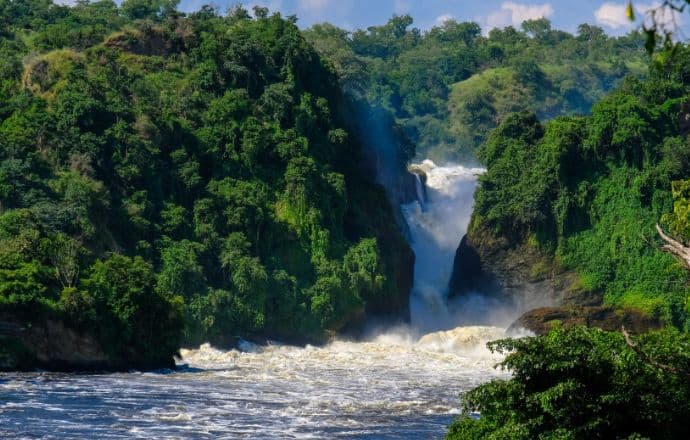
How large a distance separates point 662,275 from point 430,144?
55.4 meters

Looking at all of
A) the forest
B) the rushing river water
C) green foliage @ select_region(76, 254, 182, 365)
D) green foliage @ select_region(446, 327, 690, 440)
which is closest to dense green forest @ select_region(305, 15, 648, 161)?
the forest

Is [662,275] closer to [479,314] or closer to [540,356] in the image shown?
[479,314]

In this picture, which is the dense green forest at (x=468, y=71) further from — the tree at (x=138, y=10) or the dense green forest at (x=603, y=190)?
the dense green forest at (x=603, y=190)

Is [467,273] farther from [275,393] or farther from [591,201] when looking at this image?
[275,393]

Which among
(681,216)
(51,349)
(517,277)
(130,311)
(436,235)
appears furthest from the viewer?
(436,235)

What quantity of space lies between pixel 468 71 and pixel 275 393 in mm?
91668

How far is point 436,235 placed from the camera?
81750mm

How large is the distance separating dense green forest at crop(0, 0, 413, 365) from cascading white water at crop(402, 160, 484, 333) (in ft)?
9.05

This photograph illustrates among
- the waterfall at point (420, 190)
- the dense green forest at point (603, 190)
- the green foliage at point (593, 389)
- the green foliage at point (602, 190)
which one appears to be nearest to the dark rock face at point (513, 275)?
the dense green forest at point (603, 190)

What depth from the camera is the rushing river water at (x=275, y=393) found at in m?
37.0

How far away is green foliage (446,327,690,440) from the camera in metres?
24.8

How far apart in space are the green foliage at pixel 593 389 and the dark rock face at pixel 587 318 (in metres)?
38.8

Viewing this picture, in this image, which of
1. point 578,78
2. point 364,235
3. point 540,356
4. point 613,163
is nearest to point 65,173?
point 364,235

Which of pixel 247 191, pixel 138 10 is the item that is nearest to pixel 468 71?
pixel 138 10
